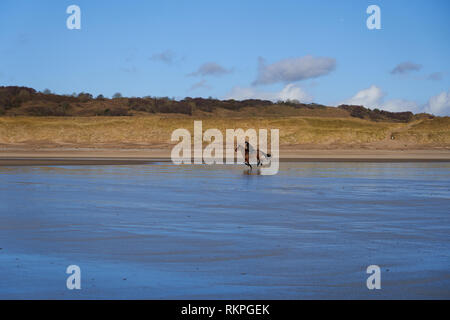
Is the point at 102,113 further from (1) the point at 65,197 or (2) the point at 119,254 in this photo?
(2) the point at 119,254

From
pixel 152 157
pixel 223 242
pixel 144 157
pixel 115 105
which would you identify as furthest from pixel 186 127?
pixel 223 242

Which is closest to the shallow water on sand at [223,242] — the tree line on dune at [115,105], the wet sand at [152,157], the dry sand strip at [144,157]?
the dry sand strip at [144,157]

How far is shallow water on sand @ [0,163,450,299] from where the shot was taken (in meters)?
8.11

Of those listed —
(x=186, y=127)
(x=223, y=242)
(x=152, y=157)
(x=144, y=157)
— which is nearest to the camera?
(x=223, y=242)

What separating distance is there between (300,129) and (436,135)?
58.8 ft

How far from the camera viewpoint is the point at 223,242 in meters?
11.3

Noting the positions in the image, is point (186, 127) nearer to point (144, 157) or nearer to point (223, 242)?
point (144, 157)

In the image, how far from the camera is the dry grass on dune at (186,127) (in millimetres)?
75125

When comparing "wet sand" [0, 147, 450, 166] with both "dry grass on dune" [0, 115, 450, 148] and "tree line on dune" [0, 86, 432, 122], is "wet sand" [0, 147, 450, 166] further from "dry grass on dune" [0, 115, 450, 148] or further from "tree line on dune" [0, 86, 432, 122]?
"tree line on dune" [0, 86, 432, 122]

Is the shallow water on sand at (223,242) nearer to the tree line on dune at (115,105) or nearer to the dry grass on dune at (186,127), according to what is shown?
the dry grass on dune at (186,127)

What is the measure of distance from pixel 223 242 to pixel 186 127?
78356mm

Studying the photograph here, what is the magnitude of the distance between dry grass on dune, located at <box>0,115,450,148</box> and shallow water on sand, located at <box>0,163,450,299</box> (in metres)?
53.3

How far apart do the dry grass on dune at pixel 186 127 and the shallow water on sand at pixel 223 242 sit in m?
53.3

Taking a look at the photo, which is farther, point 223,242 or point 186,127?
point 186,127
